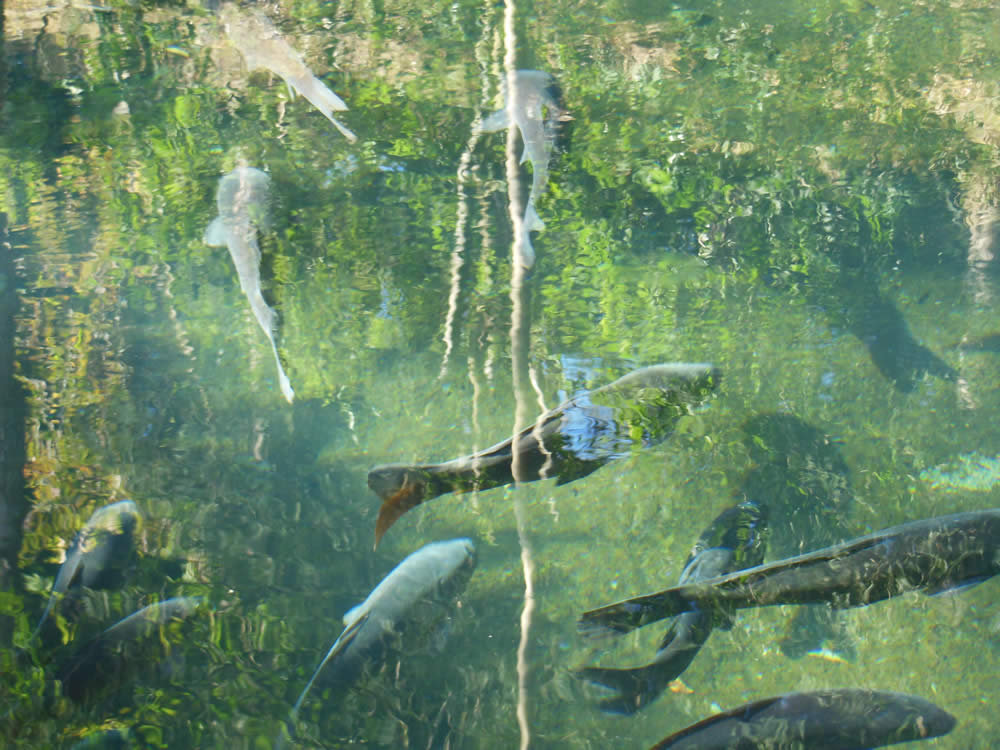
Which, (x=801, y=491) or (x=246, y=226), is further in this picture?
(x=246, y=226)

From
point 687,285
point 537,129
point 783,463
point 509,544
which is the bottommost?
point 509,544

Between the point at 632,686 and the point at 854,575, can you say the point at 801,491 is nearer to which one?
the point at 854,575

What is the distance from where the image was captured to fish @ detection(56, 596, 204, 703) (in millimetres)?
2312

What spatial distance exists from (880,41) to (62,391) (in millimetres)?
7588

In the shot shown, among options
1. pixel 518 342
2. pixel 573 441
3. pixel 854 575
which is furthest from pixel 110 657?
pixel 518 342

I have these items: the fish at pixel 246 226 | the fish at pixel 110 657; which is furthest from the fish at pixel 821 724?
the fish at pixel 246 226

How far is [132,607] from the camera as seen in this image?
8.81ft

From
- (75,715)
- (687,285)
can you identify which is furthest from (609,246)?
(75,715)

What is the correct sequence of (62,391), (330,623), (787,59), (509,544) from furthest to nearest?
(787,59), (62,391), (509,544), (330,623)

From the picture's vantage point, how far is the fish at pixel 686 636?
8.50ft

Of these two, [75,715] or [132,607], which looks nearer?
[75,715]

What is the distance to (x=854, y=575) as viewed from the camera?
2.25m

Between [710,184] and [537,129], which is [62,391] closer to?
[537,129]

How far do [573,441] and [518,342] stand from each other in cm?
188
